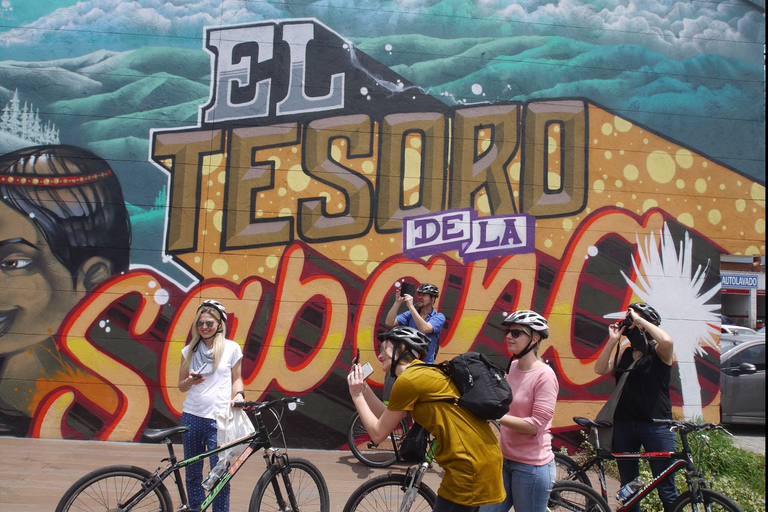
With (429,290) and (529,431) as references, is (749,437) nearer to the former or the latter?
(429,290)

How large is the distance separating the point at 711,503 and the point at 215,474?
11.5ft

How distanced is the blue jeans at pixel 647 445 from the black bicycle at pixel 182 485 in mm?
2348

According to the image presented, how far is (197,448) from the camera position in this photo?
15.6 feet

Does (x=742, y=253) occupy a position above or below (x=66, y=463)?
above

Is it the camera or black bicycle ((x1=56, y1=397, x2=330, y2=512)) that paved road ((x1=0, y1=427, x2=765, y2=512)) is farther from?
the camera

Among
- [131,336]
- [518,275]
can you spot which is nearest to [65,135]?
[131,336]

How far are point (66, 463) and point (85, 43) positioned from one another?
500cm

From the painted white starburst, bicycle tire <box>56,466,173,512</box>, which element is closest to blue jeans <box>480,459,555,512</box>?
bicycle tire <box>56,466,173,512</box>

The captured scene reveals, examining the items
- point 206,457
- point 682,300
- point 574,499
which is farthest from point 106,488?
point 682,300

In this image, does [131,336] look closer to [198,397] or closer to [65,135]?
[65,135]

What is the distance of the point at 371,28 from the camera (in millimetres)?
8258

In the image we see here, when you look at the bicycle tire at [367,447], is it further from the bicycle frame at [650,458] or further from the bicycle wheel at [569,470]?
the bicycle frame at [650,458]

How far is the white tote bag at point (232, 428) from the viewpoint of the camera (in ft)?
15.4

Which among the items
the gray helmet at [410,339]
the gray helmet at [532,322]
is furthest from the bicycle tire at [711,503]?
the gray helmet at [410,339]
